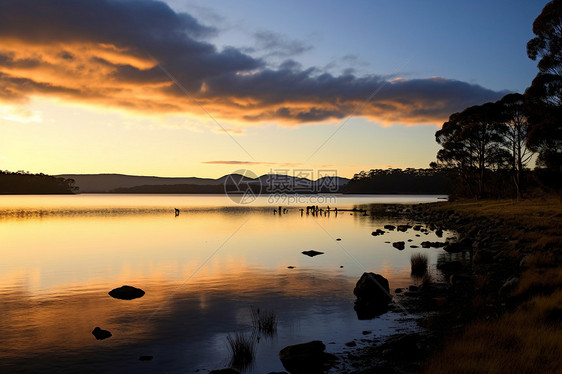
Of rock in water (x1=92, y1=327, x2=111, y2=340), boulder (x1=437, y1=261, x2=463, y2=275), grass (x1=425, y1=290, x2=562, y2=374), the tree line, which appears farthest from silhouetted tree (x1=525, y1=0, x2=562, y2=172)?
rock in water (x1=92, y1=327, x2=111, y2=340)

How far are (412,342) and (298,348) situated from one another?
3522 mm

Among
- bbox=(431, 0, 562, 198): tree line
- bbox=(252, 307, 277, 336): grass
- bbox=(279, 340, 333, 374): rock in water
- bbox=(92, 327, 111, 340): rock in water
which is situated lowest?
bbox=(92, 327, 111, 340): rock in water

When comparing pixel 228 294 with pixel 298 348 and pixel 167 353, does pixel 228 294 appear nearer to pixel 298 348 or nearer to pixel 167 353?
pixel 167 353

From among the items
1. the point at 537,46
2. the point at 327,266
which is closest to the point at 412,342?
the point at 327,266

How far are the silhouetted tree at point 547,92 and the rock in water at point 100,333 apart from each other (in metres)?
37.5

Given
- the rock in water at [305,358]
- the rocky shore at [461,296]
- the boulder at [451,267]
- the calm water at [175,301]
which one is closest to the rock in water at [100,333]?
the calm water at [175,301]

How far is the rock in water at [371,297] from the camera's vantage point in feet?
61.5

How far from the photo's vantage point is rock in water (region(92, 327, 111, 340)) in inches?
629

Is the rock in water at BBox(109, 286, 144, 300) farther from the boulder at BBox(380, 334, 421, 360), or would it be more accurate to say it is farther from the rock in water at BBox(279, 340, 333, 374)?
the boulder at BBox(380, 334, 421, 360)

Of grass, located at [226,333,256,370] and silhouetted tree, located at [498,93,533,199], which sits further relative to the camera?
silhouetted tree, located at [498,93,533,199]

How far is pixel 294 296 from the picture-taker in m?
22.3

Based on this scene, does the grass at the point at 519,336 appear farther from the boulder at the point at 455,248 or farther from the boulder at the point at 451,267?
the boulder at the point at 455,248

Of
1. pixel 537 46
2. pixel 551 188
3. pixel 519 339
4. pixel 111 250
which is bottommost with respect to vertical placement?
pixel 111 250

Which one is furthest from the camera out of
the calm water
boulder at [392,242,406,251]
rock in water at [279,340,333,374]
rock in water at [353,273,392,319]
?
boulder at [392,242,406,251]
